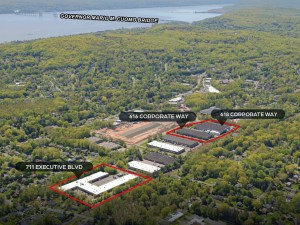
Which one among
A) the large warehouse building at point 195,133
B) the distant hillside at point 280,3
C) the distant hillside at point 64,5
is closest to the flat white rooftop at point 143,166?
the large warehouse building at point 195,133

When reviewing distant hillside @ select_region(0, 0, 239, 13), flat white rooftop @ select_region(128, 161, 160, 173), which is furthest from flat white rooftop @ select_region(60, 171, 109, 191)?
distant hillside @ select_region(0, 0, 239, 13)

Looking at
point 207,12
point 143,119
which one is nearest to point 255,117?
point 143,119

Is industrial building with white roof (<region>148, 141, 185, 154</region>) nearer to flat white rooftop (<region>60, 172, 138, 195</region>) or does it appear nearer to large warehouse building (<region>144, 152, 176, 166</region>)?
large warehouse building (<region>144, 152, 176, 166</region>)

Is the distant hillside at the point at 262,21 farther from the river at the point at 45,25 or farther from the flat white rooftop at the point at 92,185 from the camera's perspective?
the flat white rooftop at the point at 92,185

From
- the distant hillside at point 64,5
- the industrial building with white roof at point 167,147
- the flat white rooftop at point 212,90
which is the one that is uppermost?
the distant hillside at point 64,5

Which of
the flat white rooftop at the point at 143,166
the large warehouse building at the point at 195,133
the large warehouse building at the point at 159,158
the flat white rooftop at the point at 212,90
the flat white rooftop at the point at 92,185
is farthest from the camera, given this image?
the flat white rooftop at the point at 212,90

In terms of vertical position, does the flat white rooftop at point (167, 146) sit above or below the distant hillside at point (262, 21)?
below

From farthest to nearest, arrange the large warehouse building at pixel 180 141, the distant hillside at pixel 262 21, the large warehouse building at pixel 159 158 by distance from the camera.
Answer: the distant hillside at pixel 262 21
the large warehouse building at pixel 180 141
the large warehouse building at pixel 159 158
